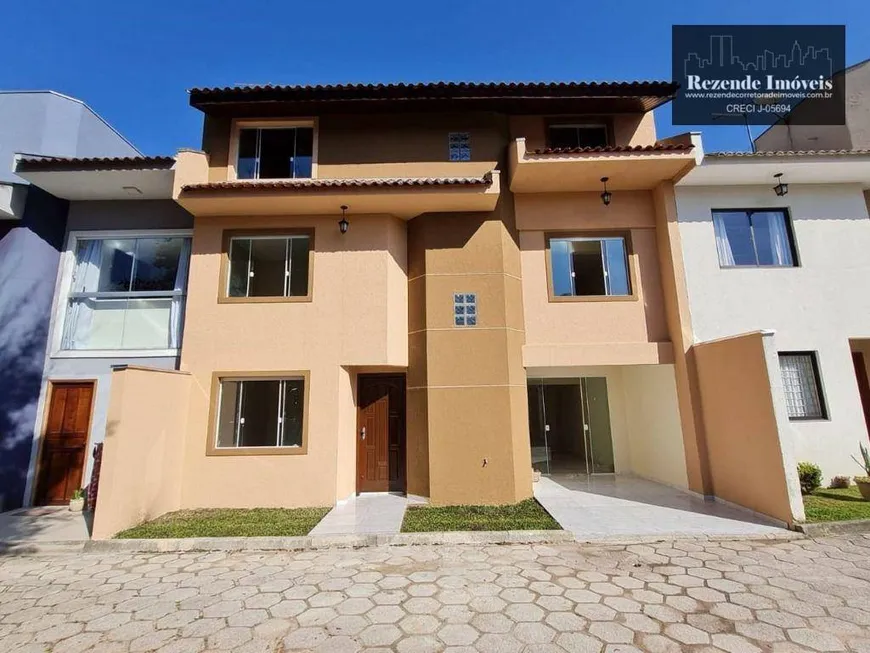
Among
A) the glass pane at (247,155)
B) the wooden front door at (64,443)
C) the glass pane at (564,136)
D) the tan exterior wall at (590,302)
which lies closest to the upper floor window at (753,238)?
the tan exterior wall at (590,302)

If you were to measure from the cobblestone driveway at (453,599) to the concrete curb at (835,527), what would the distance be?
0.74 ft

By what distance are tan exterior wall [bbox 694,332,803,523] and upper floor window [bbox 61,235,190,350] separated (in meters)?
11.1

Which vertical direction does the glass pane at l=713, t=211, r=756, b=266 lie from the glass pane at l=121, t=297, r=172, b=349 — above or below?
above

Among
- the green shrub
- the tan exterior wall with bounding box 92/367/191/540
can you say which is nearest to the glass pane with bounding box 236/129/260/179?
the tan exterior wall with bounding box 92/367/191/540

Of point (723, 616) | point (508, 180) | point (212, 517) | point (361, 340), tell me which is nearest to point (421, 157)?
point (508, 180)

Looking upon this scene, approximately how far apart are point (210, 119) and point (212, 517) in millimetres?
8535

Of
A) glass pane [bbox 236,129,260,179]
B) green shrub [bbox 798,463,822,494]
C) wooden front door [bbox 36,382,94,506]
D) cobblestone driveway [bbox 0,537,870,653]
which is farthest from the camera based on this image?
glass pane [bbox 236,129,260,179]

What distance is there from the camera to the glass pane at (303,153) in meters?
9.03

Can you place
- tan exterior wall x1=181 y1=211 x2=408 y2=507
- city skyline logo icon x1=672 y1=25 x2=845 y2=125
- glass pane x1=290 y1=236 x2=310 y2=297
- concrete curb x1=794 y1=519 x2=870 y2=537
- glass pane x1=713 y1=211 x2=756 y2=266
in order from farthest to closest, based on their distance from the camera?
city skyline logo icon x1=672 y1=25 x2=845 y2=125, glass pane x1=713 y1=211 x2=756 y2=266, glass pane x1=290 y1=236 x2=310 y2=297, tan exterior wall x1=181 y1=211 x2=408 y2=507, concrete curb x1=794 y1=519 x2=870 y2=537

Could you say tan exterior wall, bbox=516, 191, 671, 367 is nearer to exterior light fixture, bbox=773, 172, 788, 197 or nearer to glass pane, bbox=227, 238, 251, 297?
exterior light fixture, bbox=773, 172, 788, 197

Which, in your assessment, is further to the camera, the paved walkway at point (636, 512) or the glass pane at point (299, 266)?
the glass pane at point (299, 266)

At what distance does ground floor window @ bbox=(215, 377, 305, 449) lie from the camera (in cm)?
804

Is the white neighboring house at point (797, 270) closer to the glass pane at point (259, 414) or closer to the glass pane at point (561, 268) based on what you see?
the glass pane at point (561, 268)

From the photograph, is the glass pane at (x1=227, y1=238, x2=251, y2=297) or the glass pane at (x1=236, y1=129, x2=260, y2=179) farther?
the glass pane at (x1=236, y1=129, x2=260, y2=179)
